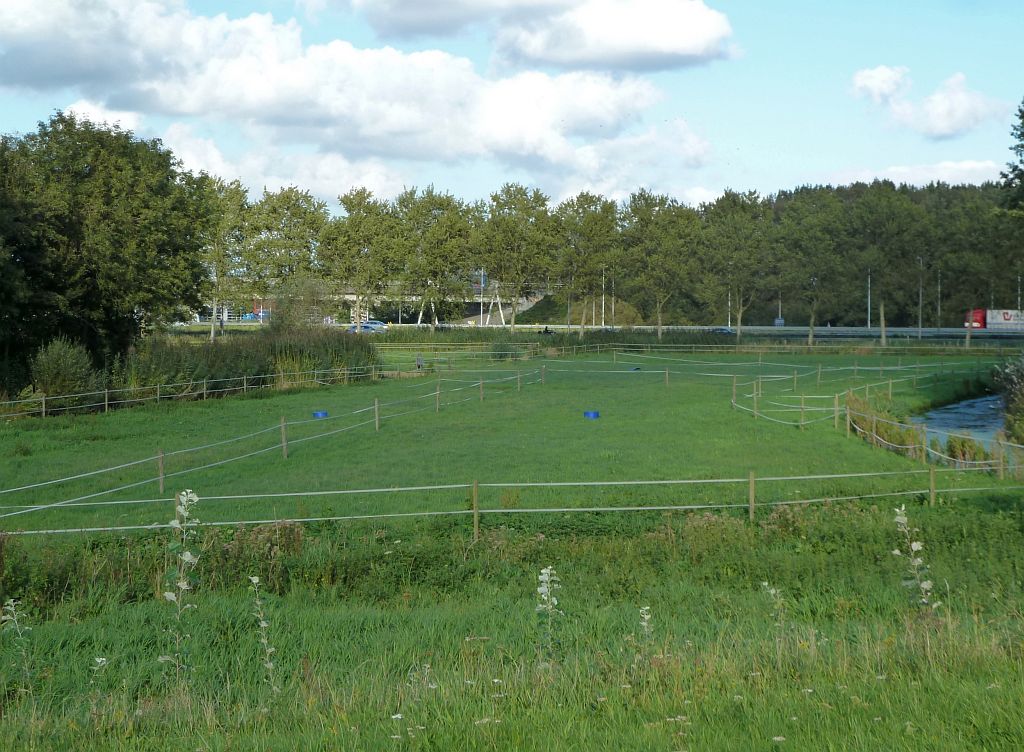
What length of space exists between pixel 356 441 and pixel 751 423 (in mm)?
12768

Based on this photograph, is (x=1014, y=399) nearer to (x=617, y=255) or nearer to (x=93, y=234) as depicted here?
(x=93, y=234)

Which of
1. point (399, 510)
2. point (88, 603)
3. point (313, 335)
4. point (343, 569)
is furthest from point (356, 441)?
point (313, 335)

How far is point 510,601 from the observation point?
1149cm

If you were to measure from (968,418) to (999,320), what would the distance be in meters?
69.4

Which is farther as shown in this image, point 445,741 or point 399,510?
point 399,510

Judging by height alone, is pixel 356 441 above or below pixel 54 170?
below

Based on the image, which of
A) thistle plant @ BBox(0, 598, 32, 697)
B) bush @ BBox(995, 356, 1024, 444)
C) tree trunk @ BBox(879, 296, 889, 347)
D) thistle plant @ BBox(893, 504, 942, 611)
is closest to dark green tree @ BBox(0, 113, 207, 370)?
thistle plant @ BBox(0, 598, 32, 697)

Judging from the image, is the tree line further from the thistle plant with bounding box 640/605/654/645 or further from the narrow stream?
the thistle plant with bounding box 640/605/654/645

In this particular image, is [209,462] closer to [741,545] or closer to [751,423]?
[741,545]

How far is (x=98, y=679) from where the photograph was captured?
26.5ft

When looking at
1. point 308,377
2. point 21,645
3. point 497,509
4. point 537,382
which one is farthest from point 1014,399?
point 21,645

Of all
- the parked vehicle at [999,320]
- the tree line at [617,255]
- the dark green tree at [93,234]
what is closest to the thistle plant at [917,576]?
the dark green tree at [93,234]

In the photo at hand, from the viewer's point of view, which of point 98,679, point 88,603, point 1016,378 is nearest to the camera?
point 98,679

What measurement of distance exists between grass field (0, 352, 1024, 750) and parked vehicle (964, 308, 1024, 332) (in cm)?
7715
